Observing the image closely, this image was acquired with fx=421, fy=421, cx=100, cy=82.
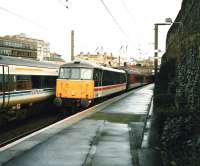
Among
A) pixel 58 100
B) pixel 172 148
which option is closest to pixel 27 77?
pixel 58 100

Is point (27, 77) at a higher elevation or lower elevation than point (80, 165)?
higher

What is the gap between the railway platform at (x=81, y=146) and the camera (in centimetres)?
950

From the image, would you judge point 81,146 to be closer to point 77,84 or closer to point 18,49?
point 77,84

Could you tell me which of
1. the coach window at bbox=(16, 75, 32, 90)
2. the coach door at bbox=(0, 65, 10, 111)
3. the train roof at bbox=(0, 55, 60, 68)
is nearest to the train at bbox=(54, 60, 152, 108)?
the train roof at bbox=(0, 55, 60, 68)

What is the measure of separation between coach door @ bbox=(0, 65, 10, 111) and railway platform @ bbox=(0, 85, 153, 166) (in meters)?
2.33

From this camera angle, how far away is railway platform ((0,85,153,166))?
9.50 m

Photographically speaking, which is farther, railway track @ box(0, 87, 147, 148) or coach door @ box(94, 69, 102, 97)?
coach door @ box(94, 69, 102, 97)

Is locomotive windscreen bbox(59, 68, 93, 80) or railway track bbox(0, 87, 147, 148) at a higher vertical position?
locomotive windscreen bbox(59, 68, 93, 80)

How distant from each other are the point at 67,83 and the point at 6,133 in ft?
23.9

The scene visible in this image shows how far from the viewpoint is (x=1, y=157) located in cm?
987

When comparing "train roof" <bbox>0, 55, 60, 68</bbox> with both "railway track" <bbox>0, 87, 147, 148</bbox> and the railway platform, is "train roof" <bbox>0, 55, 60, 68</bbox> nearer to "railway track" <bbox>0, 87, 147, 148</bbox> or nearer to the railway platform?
"railway track" <bbox>0, 87, 147, 148</bbox>

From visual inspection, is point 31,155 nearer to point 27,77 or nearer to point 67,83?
point 27,77

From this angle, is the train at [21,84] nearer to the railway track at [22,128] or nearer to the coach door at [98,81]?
the railway track at [22,128]

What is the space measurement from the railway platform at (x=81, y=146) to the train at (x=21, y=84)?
2478 mm
